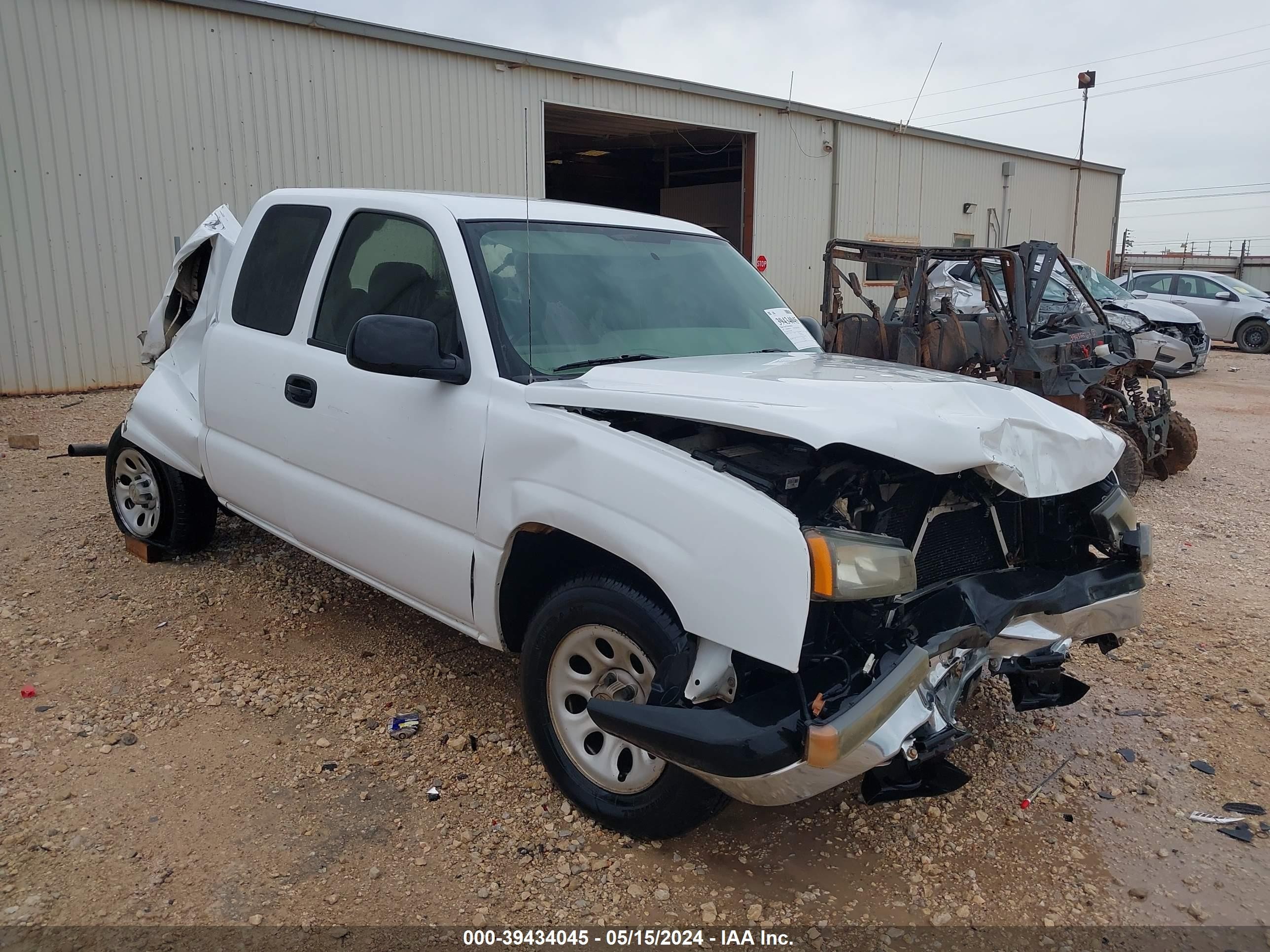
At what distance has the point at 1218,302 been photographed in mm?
19891

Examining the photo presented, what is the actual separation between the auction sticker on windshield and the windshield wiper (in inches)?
32.7

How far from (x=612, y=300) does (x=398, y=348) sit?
0.92m

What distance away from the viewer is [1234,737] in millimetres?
3797

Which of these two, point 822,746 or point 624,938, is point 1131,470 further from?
point 624,938

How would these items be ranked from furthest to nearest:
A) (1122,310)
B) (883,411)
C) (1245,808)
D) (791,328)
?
(1122,310)
(791,328)
(1245,808)
(883,411)

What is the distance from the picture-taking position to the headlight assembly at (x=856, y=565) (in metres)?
2.33

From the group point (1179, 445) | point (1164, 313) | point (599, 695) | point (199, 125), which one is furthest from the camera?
point (1164, 313)

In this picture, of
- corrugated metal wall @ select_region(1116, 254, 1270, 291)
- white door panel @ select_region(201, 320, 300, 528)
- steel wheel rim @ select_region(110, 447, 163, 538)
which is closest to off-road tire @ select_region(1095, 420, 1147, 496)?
white door panel @ select_region(201, 320, 300, 528)

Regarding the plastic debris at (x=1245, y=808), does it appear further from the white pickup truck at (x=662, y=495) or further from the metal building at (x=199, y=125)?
the metal building at (x=199, y=125)

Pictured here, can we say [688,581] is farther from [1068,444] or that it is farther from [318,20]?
[318,20]

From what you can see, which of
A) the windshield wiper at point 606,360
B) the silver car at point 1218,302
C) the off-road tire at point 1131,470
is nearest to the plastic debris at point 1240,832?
the windshield wiper at point 606,360

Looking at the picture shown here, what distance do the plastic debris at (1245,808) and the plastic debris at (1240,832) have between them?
8 centimetres

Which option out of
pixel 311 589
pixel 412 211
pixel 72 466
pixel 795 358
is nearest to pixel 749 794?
pixel 795 358

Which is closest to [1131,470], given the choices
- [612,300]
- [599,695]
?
[612,300]
